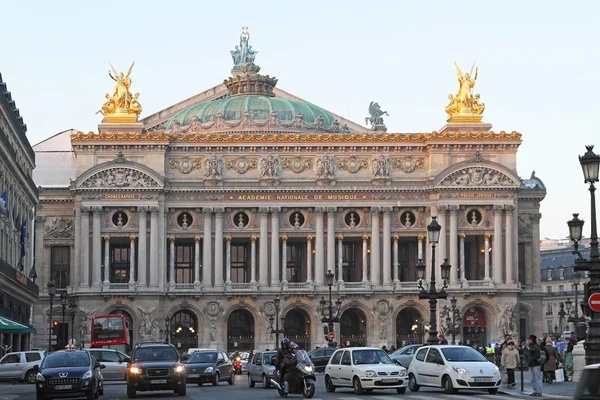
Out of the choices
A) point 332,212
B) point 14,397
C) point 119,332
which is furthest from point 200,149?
point 14,397

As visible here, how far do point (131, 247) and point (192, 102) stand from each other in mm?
37623

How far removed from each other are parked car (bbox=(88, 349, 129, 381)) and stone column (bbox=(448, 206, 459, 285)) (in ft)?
185

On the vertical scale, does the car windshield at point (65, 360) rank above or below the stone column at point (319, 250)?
below

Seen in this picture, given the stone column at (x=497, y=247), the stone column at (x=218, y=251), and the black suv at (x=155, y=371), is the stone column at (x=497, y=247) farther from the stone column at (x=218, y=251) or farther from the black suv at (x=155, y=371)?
the black suv at (x=155, y=371)

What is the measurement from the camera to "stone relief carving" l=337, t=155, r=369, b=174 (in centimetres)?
11525

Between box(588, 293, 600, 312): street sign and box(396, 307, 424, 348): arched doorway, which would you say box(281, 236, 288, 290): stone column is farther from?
box(588, 293, 600, 312): street sign

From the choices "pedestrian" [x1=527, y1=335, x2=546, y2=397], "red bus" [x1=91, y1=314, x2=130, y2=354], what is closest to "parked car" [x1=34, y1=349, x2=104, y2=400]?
"pedestrian" [x1=527, y1=335, x2=546, y2=397]

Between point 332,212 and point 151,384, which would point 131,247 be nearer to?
point 332,212

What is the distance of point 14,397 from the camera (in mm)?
47500

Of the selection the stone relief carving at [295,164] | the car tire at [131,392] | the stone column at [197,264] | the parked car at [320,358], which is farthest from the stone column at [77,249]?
the car tire at [131,392]

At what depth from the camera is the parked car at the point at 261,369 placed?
54875mm

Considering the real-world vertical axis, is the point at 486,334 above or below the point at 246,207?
below

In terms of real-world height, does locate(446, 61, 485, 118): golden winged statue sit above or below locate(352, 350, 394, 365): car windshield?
above

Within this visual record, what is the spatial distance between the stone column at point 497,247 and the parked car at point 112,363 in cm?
5851
